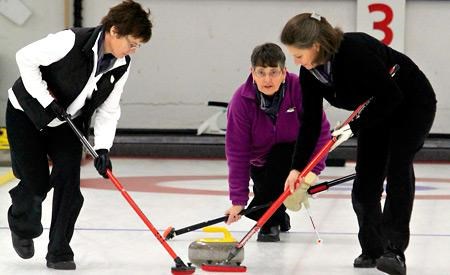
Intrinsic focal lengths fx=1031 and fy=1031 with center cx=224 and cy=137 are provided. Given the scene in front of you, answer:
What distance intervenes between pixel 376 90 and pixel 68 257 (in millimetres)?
1195

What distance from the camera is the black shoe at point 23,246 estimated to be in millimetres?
3590

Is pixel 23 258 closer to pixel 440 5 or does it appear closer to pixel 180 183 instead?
pixel 180 183

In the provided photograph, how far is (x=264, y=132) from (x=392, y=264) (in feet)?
3.17

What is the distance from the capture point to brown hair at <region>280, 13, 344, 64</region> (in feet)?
9.73

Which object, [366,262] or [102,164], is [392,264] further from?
[102,164]

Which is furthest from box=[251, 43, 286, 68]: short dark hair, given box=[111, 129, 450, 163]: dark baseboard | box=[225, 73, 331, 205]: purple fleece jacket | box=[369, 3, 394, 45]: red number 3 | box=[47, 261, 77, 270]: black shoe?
box=[369, 3, 394, 45]: red number 3

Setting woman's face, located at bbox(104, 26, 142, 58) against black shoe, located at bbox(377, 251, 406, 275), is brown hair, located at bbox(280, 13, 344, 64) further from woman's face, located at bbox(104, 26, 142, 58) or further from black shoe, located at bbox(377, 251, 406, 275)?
black shoe, located at bbox(377, 251, 406, 275)

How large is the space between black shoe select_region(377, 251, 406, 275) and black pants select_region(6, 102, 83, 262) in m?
1.04

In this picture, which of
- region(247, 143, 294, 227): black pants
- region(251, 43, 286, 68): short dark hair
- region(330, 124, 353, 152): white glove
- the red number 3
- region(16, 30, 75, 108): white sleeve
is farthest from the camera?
the red number 3

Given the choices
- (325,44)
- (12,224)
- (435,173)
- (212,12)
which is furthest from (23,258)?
(212,12)

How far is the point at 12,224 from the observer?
11.8 feet

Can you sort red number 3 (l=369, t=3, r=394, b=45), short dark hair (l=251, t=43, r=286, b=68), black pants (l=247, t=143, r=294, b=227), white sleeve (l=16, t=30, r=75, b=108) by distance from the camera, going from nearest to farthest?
white sleeve (l=16, t=30, r=75, b=108) → short dark hair (l=251, t=43, r=286, b=68) → black pants (l=247, t=143, r=294, b=227) → red number 3 (l=369, t=3, r=394, b=45)

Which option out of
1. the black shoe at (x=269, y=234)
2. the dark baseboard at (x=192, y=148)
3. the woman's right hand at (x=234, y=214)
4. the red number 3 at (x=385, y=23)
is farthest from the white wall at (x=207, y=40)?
the woman's right hand at (x=234, y=214)

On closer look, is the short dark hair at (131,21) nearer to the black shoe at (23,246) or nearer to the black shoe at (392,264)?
the black shoe at (23,246)
